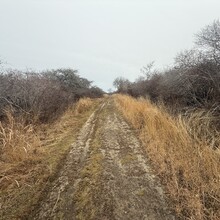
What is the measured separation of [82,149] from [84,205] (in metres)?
3.00

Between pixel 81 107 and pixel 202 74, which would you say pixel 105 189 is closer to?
pixel 202 74

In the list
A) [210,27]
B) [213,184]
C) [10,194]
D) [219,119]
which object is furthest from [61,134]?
[210,27]

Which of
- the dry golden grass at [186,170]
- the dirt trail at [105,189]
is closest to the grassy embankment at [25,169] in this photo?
the dirt trail at [105,189]

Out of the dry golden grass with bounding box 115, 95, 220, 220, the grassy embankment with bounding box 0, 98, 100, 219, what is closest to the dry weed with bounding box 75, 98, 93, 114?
the grassy embankment with bounding box 0, 98, 100, 219

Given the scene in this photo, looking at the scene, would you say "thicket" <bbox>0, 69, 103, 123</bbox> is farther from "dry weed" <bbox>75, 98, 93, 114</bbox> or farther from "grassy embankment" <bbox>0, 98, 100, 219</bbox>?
"dry weed" <bbox>75, 98, 93, 114</bbox>

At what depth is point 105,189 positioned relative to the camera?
416 centimetres

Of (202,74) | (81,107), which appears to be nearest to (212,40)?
(202,74)

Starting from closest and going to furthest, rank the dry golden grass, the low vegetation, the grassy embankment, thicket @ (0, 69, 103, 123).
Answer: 1. the dry golden grass
2. the grassy embankment
3. the low vegetation
4. thicket @ (0, 69, 103, 123)

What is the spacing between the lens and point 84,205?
11.9ft

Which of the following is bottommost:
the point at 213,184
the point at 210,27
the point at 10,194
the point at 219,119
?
the point at 10,194

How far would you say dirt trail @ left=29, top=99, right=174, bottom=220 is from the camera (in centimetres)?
345

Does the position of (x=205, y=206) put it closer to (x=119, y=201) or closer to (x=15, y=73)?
(x=119, y=201)

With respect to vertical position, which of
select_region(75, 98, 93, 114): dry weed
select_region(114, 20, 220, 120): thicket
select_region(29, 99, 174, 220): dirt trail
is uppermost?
select_region(114, 20, 220, 120): thicket

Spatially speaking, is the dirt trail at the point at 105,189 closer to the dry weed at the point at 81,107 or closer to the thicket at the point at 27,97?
the thicket at the point at 27,97
